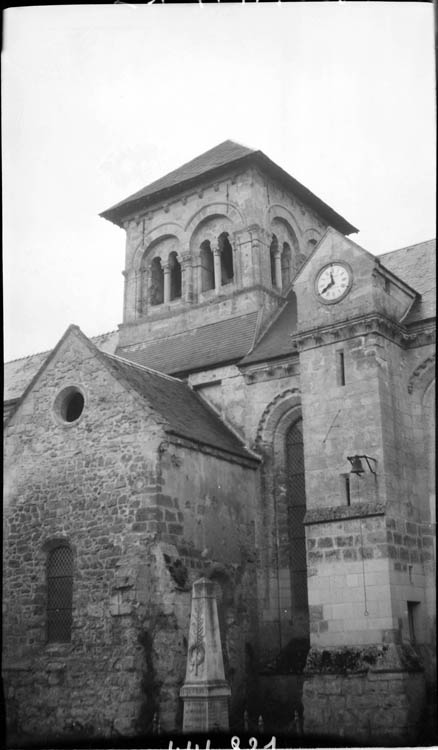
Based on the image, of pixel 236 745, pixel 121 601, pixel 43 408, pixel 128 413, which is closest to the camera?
pixel 236 745

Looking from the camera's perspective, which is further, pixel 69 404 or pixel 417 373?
pixel 69 404

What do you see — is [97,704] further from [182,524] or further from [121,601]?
[182,524]

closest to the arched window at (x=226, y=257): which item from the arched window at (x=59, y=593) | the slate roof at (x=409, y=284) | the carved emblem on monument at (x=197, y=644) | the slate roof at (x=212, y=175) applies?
the slate roof at (x=212, y=175)

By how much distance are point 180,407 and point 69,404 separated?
2.56 meters

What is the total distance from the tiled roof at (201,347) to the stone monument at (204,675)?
9.01m

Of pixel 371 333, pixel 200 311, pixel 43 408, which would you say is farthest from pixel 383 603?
pixel 200 311

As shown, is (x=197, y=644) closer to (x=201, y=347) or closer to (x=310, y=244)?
(x=201, y=347)

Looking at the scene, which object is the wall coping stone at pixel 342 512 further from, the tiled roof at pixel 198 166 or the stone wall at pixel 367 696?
the tiled roof at pixel 198 166

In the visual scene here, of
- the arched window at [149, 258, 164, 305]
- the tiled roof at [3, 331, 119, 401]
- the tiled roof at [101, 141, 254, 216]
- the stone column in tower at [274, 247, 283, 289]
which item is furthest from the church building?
the tiled roof at [3, 331, 119, 401]

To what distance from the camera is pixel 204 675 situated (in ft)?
43.7

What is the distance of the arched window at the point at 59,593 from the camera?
17812 mm

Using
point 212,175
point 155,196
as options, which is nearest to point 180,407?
point 212,175

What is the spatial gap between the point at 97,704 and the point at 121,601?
192 cm

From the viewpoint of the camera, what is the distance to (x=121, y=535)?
17125mm
